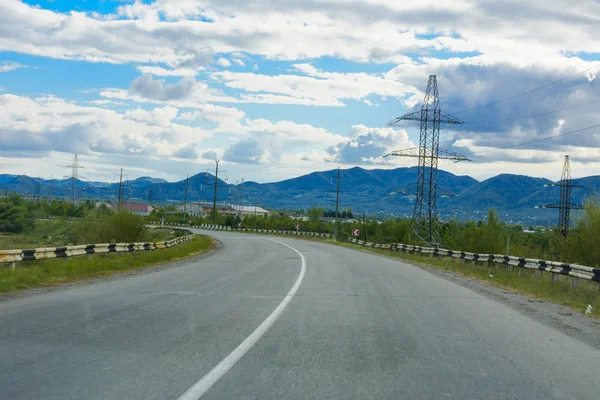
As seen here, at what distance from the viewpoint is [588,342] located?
412 inches

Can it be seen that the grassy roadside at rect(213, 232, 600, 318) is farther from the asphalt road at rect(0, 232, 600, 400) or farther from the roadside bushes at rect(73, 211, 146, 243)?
the roadside bushes at rect(73, 211, 146, 243)

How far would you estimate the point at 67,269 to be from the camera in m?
20.5

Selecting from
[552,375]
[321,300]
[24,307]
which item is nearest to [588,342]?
[552,375]

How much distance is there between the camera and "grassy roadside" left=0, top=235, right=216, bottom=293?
55.4 ft

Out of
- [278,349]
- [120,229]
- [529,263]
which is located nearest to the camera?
[278,349]

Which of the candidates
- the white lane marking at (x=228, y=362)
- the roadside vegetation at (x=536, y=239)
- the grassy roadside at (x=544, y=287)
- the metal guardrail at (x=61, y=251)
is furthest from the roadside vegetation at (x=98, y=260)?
the grassy roadside at (x=544, y=287)

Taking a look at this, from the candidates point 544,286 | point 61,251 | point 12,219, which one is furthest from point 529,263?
point 12,219

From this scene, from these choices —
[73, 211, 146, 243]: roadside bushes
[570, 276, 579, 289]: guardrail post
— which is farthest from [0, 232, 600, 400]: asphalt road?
[73, 211, 146, 243]: roadside bushes

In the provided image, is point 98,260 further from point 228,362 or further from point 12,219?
point 12,219

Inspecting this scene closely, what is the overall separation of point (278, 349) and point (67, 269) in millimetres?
14245

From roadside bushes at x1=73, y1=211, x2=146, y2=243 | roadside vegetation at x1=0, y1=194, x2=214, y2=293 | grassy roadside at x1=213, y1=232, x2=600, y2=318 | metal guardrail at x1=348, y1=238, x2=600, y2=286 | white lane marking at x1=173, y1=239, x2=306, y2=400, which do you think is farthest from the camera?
roadside bushes at x1=73, y1=211, x2=146, y2=243

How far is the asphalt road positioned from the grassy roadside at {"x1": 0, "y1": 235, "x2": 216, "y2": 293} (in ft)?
8.32

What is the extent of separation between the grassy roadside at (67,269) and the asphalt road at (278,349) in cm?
254

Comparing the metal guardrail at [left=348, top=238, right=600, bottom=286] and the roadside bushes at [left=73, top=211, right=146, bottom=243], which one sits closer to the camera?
the metal guardrail at [left=348, top=238, right=600, bottom=286]
